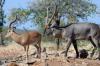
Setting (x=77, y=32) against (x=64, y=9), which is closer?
(x=77, y=32)

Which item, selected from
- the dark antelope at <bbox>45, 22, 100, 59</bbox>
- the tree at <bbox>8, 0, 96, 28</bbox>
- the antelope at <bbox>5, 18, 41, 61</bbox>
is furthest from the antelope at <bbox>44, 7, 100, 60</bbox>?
the tree at <bbox>8, 0, 96, 28</bbox>

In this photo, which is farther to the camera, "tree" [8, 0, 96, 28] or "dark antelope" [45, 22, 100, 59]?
"tree" [8, 0, 96, 28]

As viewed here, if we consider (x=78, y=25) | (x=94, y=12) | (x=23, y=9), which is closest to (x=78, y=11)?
(x=94, y=12)

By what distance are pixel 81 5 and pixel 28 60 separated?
2362 cm

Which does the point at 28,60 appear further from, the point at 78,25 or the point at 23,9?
the point at 23,9

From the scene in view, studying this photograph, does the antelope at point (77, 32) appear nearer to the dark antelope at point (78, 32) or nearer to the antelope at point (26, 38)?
the dark antelope at point (78, 32)

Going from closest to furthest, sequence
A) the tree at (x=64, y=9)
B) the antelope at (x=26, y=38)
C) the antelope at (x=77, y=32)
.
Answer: the antelope at (x=77, y=32)
the antelope at (x=26, y=38)
the tree at (x=64, y=9)

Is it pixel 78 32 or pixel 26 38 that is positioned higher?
pixel 78 32

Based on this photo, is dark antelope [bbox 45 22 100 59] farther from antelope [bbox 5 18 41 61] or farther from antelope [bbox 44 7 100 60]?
antelope [bbox 5 18 41 61]

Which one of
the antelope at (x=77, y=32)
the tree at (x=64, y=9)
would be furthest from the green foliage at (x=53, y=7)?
the antelope at (x=77, y=32)

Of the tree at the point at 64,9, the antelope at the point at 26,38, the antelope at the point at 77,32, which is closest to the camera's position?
the antelope at the point at 77,32

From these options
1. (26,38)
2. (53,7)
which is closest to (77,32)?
(26,38)

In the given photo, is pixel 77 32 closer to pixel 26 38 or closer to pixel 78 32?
pixel 78 32

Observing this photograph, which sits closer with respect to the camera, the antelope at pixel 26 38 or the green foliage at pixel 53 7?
the antelope at pixel 26 38
